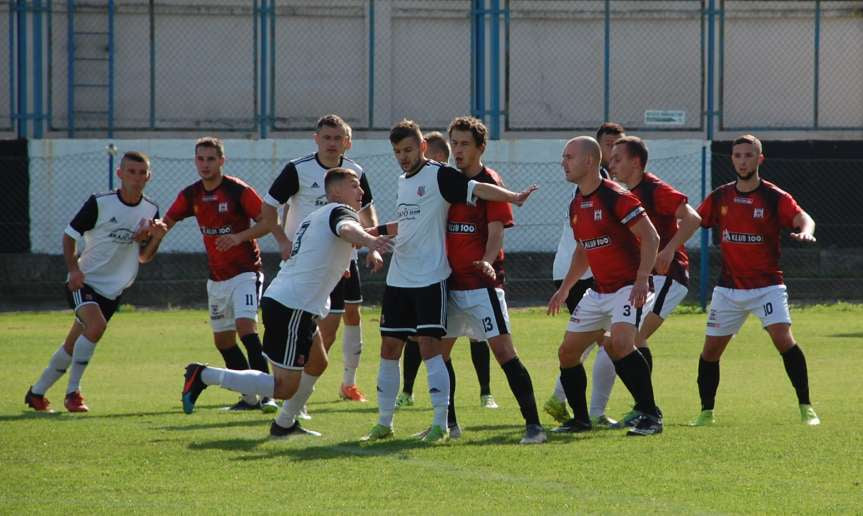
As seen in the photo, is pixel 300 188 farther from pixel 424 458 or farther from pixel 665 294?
pixel 424 458

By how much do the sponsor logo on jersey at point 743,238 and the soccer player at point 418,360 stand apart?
2113 mm

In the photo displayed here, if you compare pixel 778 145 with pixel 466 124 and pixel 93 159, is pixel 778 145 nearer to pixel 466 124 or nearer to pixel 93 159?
pixel 93 159

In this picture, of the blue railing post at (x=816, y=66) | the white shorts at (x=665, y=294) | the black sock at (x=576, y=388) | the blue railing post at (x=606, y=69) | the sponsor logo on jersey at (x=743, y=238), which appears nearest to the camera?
the black sock at (x=576, y=388)

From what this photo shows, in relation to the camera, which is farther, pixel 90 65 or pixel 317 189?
pixel 90 65

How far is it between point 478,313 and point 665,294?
1.90 m

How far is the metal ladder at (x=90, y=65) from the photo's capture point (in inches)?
1016

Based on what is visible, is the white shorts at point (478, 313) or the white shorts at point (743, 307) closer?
the white shorts at point (478, 313)

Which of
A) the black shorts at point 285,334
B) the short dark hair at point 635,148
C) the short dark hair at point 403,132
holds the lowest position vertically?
the black shorts at point 285,334

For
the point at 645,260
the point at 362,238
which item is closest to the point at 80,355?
the point at 362,238

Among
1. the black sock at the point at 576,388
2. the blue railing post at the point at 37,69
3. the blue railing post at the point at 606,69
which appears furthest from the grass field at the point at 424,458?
the blue railing post at the point at 606,69

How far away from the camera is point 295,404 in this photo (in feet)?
28.3

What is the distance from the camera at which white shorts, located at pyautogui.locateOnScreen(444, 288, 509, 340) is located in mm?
8406

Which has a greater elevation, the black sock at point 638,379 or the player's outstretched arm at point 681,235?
the player's outstretched arm at point 681,235

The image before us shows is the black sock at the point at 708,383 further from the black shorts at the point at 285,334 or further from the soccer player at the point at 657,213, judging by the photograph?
the black shorts at the point at 285,334
